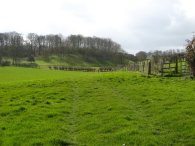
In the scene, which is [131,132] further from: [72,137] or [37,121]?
[37,121]

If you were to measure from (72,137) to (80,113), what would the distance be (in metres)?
5.04

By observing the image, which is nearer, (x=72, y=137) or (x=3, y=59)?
(x=72, y=137)

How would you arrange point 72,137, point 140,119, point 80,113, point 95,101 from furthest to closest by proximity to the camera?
point 95,101 < point 80,113 < point 140,119 < point 72,137

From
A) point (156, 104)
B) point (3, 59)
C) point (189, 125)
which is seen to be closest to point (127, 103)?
point (156, 104)

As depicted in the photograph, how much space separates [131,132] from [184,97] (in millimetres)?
9504

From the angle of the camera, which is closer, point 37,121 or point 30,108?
point 37,121

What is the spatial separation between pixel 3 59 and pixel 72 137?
186m

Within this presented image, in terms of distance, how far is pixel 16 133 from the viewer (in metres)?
14.8

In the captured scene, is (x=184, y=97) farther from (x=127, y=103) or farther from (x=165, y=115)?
(x=165, y=115)

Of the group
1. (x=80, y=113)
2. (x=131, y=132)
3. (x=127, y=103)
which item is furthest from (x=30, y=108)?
(x=131, y=132)

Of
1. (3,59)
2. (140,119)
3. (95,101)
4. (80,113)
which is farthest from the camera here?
(3,59)

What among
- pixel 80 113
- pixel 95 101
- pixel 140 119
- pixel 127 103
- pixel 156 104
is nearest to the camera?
pixel 140 119

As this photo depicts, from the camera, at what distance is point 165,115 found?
56.1ft

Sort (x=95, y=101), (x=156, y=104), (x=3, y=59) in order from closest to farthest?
(x=156, y=104)
(x=95, y=101)
(x=3, y=59)
